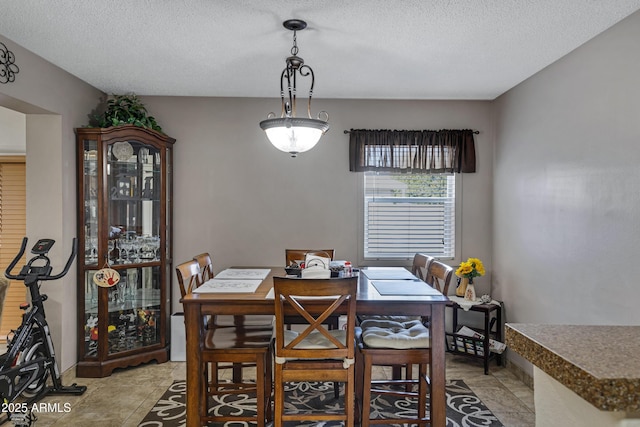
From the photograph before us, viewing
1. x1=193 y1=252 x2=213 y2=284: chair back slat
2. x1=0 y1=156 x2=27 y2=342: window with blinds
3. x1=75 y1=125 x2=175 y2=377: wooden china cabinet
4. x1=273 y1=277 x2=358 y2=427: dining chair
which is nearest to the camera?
x1=273 y1=277 x2=358 y2=427: dining chair

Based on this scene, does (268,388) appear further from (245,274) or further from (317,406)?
(245,274)

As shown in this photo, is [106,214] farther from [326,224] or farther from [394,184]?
[394,184]

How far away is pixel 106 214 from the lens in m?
3.75

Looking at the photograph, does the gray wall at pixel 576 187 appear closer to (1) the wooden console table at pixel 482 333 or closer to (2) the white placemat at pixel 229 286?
(1) the wooden console table at pixel 482 333

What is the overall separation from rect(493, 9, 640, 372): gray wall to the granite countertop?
1909 millimetres

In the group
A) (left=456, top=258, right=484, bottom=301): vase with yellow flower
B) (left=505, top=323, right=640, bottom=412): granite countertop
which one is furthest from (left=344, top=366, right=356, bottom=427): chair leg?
(left=456, top=258, right=484, bottom=301): vase with yellow flower

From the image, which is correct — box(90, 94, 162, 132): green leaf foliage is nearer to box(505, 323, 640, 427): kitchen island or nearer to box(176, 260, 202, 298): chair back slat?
box(176, 260, 202, 298): chair back slat

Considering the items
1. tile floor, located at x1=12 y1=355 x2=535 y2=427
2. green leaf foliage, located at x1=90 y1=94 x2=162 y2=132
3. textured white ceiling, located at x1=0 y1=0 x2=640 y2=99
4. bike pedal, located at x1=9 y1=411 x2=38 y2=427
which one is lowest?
tile floor, located at x1=12 y1=355 x2=535 y2=427

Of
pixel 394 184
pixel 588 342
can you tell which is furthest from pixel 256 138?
pixel 588 342

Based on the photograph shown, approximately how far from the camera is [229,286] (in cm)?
286

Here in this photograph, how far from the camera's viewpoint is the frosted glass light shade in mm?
2592

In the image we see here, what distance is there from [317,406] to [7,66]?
3082mm

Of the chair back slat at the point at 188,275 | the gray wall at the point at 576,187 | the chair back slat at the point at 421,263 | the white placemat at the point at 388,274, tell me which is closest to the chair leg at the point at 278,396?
the chair back slat at the point at 188,275

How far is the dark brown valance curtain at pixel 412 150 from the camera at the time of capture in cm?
434
